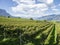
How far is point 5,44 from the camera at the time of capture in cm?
3328

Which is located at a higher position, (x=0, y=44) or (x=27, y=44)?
(x=0, y=44)

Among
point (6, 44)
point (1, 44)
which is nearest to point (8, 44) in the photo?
point (6, 44)

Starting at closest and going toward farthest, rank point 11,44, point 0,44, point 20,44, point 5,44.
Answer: point 0,44 → point 5,44 → point 11,44 → point 20,44

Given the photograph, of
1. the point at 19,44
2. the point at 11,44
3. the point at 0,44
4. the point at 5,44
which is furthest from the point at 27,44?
the point at 0,44

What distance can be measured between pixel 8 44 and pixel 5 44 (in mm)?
1252

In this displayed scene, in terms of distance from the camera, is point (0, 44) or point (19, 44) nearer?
point (0, 44)

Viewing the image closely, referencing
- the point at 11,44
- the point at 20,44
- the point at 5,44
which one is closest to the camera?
the point at 5,44

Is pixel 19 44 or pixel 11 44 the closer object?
pixel 11 44

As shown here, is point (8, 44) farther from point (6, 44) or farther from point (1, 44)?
point (1, 44)

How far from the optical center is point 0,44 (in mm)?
30547

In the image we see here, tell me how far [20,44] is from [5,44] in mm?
5892

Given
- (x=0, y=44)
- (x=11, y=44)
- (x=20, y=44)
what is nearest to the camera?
(x=0, y=44)

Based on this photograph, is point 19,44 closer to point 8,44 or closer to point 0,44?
point 8,44

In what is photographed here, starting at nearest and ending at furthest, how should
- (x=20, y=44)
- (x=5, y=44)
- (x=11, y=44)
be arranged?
1. (x=5, y=44)
2. (x=11, y=44)
3. (x=20, y=44)
